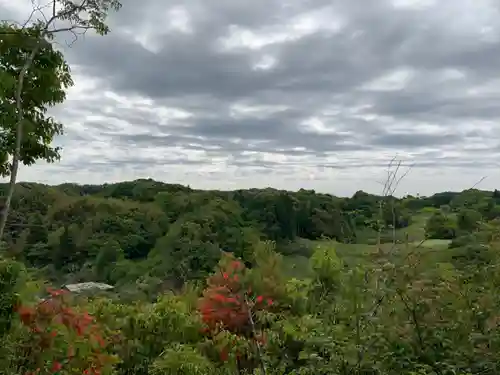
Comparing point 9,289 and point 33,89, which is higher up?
point 33,89

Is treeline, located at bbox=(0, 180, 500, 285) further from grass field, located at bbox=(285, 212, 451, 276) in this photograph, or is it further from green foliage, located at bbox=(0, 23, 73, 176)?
grass field, located at bbox=(285, 212, 451, 276)

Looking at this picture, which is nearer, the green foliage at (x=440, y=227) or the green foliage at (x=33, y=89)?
the green foliage at (x=440, y=227)

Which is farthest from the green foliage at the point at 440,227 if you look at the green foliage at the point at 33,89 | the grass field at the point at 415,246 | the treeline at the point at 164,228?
the treeline at the point at 164,228

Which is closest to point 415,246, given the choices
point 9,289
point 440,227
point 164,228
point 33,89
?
point 440,227

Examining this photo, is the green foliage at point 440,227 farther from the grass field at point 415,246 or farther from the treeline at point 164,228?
the treeline at point 164,228

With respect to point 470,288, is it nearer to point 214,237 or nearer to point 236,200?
point 214,237

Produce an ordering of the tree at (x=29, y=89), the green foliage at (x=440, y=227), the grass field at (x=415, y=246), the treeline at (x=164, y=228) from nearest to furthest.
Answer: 1. the grass field at (x=415, y=246)
2. the green foliage at (x=440, y=227)
3. the tree at (x=29, y=89)
4. the treeline at (x=164, y=228)

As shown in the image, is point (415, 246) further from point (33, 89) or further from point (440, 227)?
point (33, 89)

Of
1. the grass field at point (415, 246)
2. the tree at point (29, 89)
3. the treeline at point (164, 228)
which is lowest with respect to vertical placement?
the treeline at point (164, 228)

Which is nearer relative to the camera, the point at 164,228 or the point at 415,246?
the point at 415,246

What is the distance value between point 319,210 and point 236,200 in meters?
8.39

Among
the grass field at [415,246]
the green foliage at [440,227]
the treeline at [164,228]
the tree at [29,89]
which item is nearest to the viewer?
the grass field at [415,246]

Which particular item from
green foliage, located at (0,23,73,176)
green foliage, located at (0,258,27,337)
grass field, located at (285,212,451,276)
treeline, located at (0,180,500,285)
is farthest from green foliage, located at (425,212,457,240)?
treeline, located at (0,180,500,285)

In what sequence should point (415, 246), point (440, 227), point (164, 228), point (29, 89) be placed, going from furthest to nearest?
point (164, 228), point (29, 89), point (440, 227), point (415, 246)
